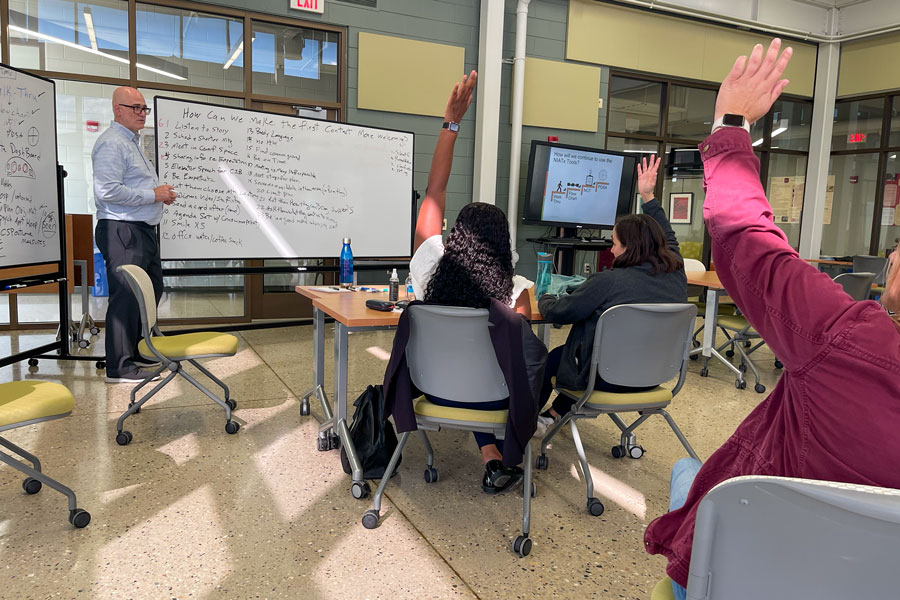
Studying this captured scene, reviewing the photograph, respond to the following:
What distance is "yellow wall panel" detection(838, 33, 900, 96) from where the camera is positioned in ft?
24.0

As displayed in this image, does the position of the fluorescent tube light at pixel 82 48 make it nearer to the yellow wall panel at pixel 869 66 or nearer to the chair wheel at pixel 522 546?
the chair wheel at pixel 522 546

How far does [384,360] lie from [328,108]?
2.75m

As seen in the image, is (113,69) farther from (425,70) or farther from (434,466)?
(434,466)

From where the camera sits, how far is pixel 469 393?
2.07m

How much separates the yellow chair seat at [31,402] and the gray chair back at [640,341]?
1.90 meters

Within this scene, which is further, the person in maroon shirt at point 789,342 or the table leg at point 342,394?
the table leg at point 342,394

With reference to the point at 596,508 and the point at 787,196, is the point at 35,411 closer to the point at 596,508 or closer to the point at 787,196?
the point at 596,508

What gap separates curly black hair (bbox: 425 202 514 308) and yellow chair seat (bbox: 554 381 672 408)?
59cm

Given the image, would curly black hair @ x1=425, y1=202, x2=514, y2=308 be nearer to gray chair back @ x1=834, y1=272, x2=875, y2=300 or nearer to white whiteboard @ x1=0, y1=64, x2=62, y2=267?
white whiteboard @ x1=0, y1=64, x2=62, y2=267

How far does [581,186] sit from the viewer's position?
6.49 m

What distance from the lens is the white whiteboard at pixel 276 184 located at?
13.4 feet

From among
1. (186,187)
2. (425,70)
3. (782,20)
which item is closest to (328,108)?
(425,70)

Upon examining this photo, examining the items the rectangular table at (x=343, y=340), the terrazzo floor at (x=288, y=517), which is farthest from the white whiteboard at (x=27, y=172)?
the rectangular table at (x=343, y=340)

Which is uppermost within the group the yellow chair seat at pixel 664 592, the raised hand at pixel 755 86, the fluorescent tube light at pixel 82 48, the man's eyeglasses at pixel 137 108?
the fluorescent tube light at pixel 82 48
